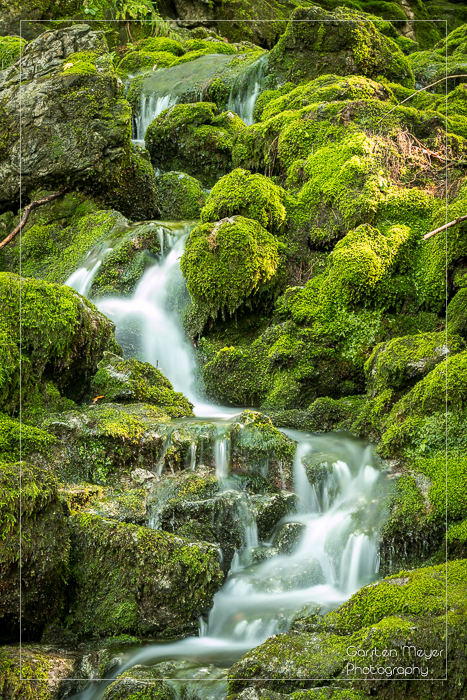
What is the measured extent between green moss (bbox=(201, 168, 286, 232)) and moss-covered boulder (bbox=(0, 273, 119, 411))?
3279mm

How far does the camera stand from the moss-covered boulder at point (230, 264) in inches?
346

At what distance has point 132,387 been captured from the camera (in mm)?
7211

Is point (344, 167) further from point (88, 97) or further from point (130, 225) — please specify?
point (88, 97)

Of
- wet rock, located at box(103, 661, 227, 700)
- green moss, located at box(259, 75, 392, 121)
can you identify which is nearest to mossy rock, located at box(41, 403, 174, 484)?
wet rock, located at box(103, 661, 227, 700)

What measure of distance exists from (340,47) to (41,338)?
33.6ft

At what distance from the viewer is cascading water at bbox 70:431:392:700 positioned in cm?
470

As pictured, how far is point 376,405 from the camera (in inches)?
270

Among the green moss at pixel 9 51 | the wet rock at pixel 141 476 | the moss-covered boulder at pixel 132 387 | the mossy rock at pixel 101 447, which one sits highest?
the green moss at pixel 9 51

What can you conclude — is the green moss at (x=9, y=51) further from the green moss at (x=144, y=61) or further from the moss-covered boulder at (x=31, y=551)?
the moss-covered boulder at (x=31, y=551)

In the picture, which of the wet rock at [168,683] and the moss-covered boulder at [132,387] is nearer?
the wet rock at [168,683]


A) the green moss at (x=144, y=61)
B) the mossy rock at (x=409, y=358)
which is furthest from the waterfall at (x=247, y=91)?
the mossy rock at (x=409, y=358)

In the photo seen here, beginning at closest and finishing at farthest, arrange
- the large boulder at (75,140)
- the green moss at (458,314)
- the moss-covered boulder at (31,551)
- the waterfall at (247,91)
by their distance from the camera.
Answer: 1. the moss-covered boulder at (31,551)
2. the green moss at (458,314)
3. the large boulder at (75,140)
4. the waterfall at (247,91)

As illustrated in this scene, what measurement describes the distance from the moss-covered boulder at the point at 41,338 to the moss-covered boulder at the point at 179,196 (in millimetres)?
5757

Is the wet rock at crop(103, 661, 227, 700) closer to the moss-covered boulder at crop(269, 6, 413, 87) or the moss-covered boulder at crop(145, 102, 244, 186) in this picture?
the moss-covered boulder at crop(145, 102, 244, 186)
